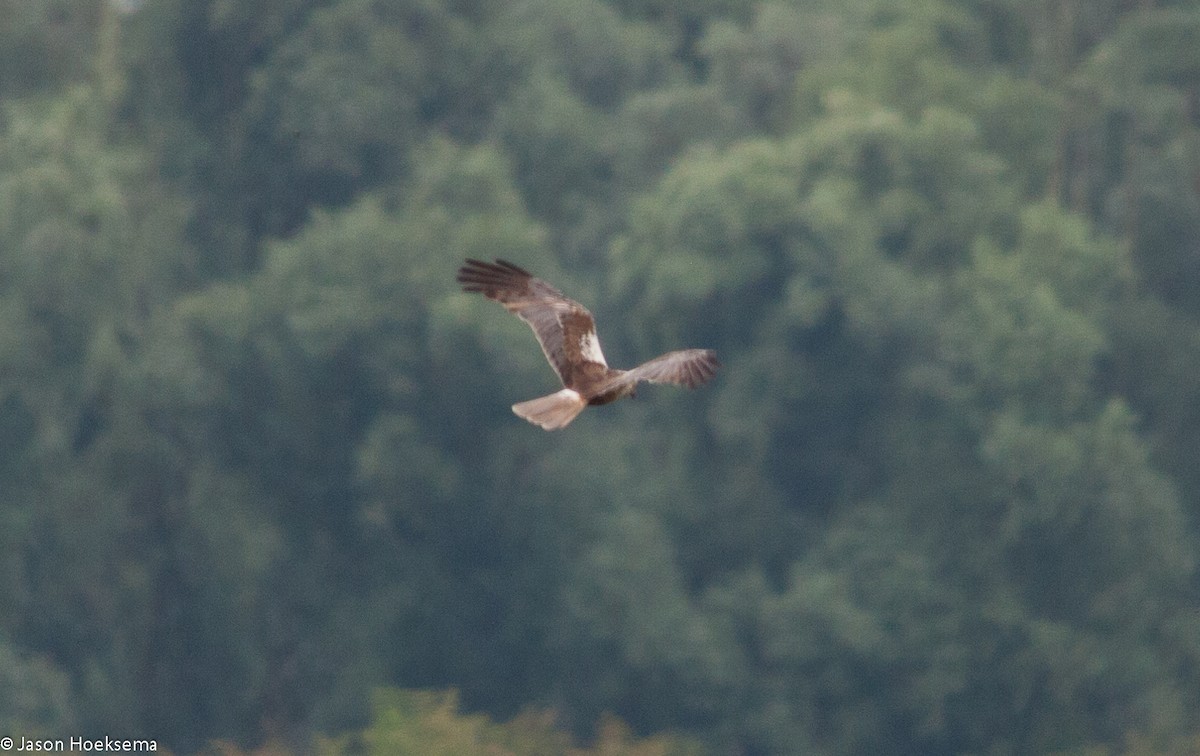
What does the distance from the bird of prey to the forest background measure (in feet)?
63.9

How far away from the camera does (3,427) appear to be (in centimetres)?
3581

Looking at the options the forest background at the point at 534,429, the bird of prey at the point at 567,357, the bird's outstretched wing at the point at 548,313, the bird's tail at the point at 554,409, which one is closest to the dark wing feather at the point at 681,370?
the bird of prey at the point at 567,357

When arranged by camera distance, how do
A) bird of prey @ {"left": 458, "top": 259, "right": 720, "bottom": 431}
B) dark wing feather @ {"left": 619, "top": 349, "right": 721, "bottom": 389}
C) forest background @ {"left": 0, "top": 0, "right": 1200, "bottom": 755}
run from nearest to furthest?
dark wing feather @ {"left": 619, "top": 349, "right": 721, "bottom": 389} < bird of prey @ {"left": 458, "top": 259, "right": 720, "bottom": 431} < forest background @ {"left": 0, "top": 0, "right": 1200, "bottom": 755}

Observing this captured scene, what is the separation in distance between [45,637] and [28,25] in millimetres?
11066

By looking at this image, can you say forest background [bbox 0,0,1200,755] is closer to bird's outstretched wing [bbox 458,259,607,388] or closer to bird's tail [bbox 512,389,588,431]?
bird's outstretched wing [bbox 458,259,607,388]

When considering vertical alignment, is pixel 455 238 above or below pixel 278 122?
below

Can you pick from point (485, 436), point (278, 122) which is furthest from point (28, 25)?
point (485, 436)

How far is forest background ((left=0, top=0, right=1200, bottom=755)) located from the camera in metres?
35.6

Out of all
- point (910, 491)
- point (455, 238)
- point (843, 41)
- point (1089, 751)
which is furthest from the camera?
point (843, 41)

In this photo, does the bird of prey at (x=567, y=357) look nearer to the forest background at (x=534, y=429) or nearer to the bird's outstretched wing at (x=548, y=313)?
the bird's outstretched wing at (x=548, y=313)

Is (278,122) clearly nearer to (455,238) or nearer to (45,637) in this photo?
(455,238)

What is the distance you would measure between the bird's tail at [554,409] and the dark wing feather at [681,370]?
1.06ft

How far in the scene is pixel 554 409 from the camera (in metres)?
13.0

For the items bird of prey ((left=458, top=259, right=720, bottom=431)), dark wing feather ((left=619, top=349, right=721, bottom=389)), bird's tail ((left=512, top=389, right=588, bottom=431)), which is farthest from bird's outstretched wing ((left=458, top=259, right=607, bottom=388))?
dark wing feather ((left=619, top=349, right=721, bottom=389))
